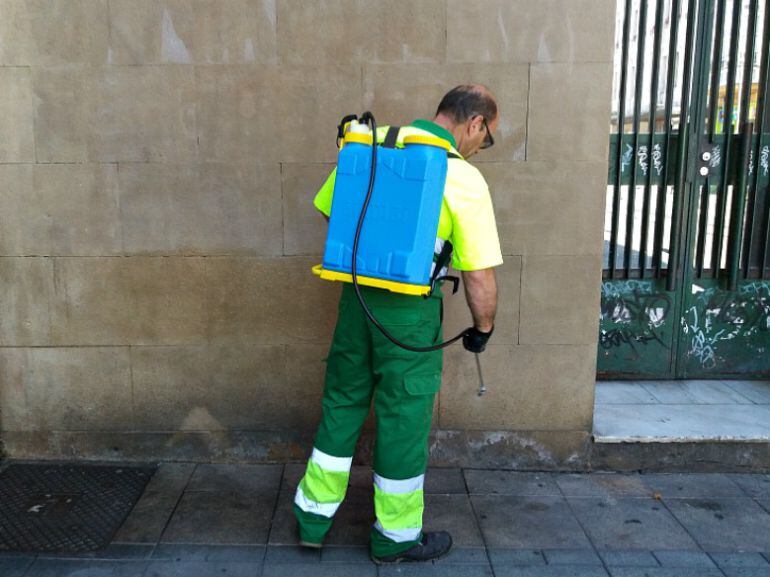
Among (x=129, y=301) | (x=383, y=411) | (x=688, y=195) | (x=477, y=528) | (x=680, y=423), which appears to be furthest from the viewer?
(x=688, y=195)

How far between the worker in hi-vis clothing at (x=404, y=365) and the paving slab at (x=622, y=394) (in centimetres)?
179

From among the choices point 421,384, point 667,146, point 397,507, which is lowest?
point 397,507

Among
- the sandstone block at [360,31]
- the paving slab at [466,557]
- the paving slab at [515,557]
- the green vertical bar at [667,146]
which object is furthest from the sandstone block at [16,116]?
the green vertical bar at [667,146]

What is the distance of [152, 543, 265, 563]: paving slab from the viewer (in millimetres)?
3076

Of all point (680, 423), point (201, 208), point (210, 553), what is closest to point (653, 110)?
point (680, 423)

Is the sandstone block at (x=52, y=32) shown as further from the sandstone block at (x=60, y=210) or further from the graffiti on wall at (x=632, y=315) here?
the graffiti on wall at (x=632, y=315)

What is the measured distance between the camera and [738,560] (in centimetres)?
310

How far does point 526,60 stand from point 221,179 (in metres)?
1.82

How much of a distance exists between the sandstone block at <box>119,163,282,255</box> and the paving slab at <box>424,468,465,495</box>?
160cm

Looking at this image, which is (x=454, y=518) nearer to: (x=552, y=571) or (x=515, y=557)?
(x=515, y=557)

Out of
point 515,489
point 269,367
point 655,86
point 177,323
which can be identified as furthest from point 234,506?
point 655,86

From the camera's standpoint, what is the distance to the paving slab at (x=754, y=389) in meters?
4.46

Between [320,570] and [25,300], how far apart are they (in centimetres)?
233

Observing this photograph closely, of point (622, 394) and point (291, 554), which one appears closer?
point (291, 554)
